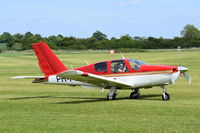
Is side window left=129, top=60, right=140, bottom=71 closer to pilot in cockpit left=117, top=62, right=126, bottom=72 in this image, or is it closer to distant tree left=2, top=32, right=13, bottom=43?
pilot in cockpit left=117, top=62, right=126, bottom=72

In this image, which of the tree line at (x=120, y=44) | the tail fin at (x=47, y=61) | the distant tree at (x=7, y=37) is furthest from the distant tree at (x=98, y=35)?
the tail fin at (x=47, y=61)

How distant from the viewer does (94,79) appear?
16484 millimetres

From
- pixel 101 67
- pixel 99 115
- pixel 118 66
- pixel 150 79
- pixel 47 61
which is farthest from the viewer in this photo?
pixel 47 61

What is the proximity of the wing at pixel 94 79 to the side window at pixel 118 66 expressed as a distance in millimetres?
532

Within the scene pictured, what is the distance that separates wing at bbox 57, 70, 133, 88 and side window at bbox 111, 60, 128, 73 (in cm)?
53

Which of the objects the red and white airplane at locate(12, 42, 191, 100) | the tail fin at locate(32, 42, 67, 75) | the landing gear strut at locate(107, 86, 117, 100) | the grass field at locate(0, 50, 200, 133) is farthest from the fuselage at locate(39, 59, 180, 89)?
the tail fin at locate(32, 42, 67, 75)

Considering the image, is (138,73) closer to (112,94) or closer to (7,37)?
(112,94)

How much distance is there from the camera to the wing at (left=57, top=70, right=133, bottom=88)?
15.8 metres

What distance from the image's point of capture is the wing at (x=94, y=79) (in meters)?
15.8

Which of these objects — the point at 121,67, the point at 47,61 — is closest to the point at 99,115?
the point at 121,67

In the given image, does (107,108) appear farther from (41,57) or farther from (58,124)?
(41,57)

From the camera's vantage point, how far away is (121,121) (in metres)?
11.7

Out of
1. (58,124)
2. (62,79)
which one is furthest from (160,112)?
(62,79)

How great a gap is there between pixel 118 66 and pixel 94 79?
3.38ft
